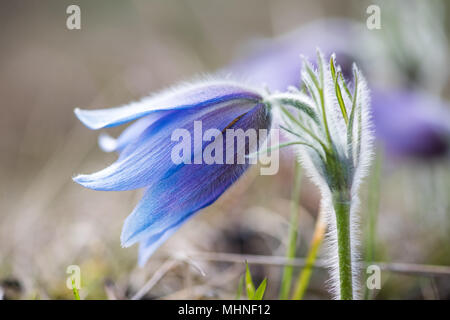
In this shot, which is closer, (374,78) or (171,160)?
(171,160)

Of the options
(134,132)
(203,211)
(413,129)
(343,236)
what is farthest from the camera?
(203,211)

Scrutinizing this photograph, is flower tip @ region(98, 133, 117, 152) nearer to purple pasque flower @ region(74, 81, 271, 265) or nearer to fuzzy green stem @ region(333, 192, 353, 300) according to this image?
purple pasque flower @ region(74, 81, 271, 265)

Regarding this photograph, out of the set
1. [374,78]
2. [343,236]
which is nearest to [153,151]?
[343,236]

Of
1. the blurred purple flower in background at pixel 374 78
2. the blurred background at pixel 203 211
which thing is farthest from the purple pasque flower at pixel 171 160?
the blurred purple flower in background at pixel 374 78

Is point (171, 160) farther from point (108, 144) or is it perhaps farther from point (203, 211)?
point (203, 211)

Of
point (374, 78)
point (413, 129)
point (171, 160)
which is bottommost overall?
point (171, 160)
